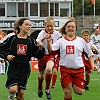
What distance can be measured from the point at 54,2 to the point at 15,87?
1842 inches

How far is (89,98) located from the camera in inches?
487

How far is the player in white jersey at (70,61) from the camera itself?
9.76 m

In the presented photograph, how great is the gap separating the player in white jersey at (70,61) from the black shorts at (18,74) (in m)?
0.72

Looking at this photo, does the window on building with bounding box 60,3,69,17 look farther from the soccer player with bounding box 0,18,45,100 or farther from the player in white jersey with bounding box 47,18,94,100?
the soccer player with bounding box 0,18,45,100

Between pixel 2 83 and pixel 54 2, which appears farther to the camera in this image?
pixel 54 2

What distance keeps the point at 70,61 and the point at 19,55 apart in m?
1.07

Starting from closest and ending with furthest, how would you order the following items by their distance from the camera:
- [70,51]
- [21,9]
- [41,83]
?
[70,51] < [41,83] < [21,9]

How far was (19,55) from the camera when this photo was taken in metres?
9.60

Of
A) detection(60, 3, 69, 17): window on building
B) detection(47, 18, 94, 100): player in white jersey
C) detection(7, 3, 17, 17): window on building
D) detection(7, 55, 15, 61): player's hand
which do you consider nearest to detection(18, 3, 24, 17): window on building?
detection(7, 3, 17, 17): window on building

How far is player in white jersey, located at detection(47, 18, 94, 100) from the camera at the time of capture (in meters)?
9.76

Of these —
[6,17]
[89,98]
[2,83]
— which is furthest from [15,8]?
[89,98]

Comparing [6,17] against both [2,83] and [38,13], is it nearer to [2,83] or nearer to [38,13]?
[38,13]

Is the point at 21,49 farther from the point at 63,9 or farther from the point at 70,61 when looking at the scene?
the point at 63,9

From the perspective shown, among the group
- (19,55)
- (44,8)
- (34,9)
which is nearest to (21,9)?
(34,9)
